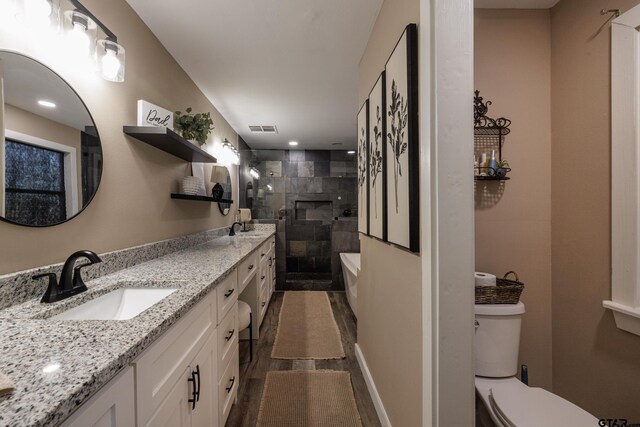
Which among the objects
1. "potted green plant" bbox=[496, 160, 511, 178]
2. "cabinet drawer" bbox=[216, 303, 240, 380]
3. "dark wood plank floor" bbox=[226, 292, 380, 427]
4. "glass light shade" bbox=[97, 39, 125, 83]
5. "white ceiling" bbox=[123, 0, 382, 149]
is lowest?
"dark wood plank floor" bbox=[226, 292, 380, 427]

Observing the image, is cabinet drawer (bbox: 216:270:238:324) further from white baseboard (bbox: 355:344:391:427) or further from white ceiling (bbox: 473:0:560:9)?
white ceiling (bbox: 473:0:560:9)

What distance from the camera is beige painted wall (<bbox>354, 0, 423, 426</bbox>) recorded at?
3.56ft

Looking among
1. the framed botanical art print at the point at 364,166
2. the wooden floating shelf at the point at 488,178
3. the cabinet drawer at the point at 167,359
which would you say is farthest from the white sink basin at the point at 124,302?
the wooden floating shelf at the point at 488,178

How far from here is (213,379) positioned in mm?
1253

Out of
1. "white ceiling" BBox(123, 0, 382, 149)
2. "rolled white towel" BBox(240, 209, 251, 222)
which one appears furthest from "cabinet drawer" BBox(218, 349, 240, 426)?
"rolled white towel" BBox(240, 209, 251, 222)

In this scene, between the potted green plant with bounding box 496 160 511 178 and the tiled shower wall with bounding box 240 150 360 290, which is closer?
the potted green plant with bounding box 496 160 511 178

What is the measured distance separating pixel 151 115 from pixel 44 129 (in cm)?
66

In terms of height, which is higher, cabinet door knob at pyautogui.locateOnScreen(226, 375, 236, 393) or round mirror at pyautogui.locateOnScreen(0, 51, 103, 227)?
round mirror at pyautogui.locateOnScreen(0, 51, 103, 227)

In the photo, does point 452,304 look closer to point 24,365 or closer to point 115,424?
→ point 115,424

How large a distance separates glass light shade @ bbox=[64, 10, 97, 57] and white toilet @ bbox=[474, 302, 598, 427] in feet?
7.57

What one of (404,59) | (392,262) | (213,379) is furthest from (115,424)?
(404,59)

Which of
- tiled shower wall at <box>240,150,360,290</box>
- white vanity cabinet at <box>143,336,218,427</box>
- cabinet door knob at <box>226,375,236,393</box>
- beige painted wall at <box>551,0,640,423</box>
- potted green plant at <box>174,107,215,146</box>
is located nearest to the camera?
white vanity cabinet at <box>143,336,218,427</box>

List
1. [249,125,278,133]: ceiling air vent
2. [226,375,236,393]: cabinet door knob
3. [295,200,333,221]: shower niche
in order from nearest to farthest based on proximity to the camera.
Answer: [226,375,236,393]: cabinet door knob < [249,125,278,133]: ceiling air vent < [295,200,333,221]: shower niche

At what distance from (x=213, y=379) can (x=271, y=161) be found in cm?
397
